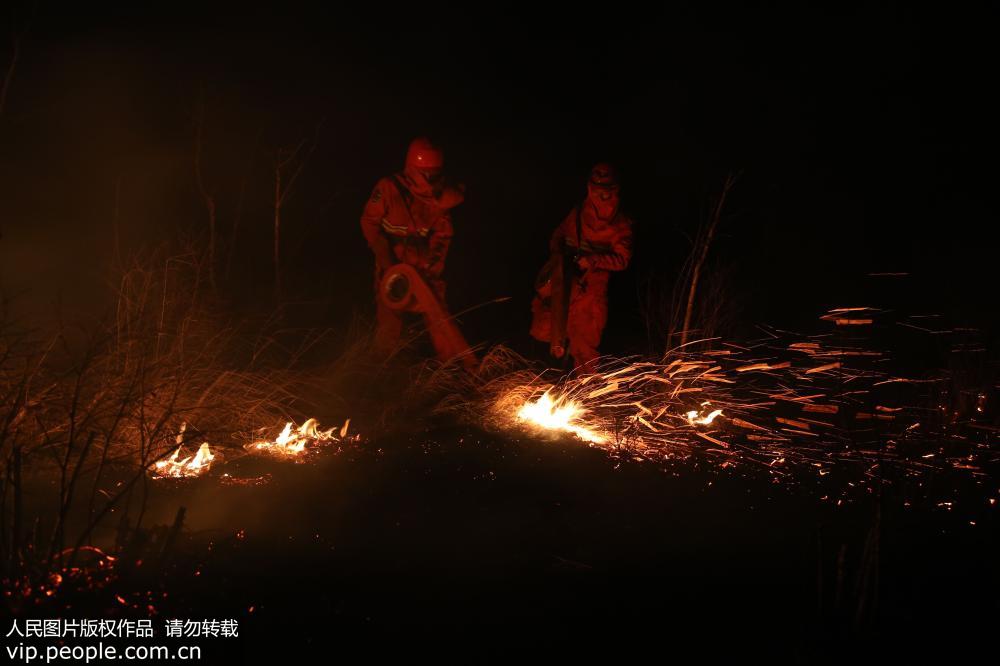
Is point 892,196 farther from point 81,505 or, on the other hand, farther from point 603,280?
point 81,505

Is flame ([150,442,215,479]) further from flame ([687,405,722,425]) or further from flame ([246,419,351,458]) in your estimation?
flame ([687,405,722,425])

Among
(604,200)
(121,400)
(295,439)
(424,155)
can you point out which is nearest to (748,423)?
(604,200)

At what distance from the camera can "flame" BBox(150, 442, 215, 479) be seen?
4.94 m

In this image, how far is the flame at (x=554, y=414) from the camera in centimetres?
635

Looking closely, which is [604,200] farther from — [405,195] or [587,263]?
[405,195]

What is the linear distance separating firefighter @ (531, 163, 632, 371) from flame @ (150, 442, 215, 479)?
3672 millimetres

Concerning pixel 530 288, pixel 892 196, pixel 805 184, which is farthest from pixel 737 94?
pixel 530 288

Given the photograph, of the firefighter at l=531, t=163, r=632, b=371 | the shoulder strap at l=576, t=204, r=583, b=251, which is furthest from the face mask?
the shoulder strap at l=576, t=204, r=583, b=251

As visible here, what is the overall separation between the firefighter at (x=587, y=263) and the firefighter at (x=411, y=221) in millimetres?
1116

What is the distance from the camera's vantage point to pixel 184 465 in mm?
5035

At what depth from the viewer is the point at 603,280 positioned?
309 inches

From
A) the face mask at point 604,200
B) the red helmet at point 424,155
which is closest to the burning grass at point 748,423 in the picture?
the face mask at point 604,200

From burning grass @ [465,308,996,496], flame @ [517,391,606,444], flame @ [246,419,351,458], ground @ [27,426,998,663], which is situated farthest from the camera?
flame @ [517,391,606,444]

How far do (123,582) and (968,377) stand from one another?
7.07 meters
